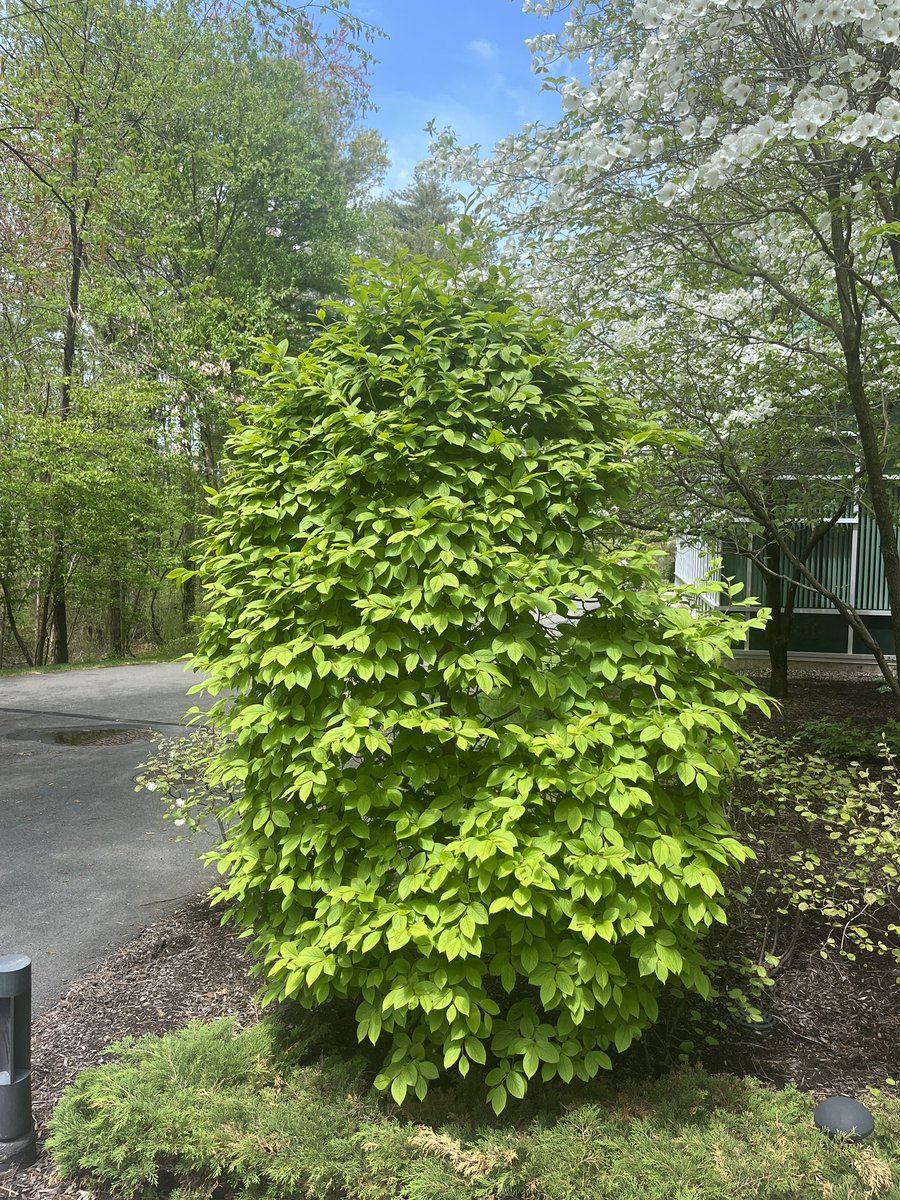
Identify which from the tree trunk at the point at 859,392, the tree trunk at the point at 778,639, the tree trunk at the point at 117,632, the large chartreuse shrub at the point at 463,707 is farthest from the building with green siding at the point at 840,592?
the tree trunk at the point at 117,632

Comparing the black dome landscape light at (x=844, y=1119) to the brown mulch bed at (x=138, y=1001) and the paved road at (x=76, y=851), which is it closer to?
the brown mulch bed at (x=138, y=1001)

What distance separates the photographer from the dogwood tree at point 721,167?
339cm

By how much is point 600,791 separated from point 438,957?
25.8 inches

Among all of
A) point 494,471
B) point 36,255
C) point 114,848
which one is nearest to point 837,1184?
point 494,471

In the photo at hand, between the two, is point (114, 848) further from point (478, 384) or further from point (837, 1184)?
point (837, 1184)

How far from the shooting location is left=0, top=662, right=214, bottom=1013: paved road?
151 inches

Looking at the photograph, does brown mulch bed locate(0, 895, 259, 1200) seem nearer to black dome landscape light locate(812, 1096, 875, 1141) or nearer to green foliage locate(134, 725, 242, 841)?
green foliage locate(134, 725, 242, 841)

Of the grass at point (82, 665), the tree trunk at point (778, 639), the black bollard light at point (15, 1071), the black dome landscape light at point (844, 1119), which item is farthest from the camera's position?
the grass at point (82, 665)

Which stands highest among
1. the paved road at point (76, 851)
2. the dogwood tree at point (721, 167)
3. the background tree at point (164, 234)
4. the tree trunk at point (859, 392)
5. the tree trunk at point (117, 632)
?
the background tree at point (164, 234)

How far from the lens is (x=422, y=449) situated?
2.66m

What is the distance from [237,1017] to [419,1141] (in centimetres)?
111

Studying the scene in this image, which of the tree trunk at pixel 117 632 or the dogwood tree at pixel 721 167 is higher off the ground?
the dogwood tree at pixel 721 167

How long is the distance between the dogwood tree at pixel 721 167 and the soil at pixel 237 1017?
239 centimetres

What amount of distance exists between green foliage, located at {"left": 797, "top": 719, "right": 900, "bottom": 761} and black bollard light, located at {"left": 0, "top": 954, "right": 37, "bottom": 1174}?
5493 millimetres
